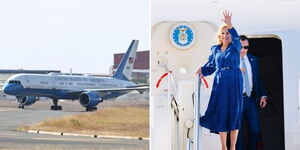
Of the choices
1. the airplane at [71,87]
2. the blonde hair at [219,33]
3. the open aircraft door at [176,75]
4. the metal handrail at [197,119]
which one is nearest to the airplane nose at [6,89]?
the airplane at [71,87]

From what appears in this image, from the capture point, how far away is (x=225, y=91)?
398 cm

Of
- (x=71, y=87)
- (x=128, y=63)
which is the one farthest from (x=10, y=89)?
(x=128, y=63)

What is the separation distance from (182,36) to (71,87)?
25.0ft

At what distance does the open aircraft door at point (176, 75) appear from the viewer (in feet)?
13.5

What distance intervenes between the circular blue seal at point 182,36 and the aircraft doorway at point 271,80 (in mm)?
438

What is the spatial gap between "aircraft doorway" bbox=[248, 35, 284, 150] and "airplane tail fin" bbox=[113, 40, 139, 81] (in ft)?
20.7

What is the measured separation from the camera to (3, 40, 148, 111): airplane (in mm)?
11337

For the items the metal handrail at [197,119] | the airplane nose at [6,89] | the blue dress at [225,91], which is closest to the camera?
the metal handrail at [197,119]

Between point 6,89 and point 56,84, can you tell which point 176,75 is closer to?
point 56,84

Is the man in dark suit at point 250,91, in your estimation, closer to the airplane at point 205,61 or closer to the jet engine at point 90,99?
the airplane at point 205,61

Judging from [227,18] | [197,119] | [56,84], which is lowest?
[197,119]

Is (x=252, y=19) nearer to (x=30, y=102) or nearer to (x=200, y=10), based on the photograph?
(x=200, y=10)

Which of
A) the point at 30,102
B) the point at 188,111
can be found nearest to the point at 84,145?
the point at 30,102

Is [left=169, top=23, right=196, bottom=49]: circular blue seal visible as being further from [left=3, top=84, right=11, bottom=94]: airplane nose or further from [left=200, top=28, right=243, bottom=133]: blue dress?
[left=3, top=84, right=11, bottom=94]: airplane nose
